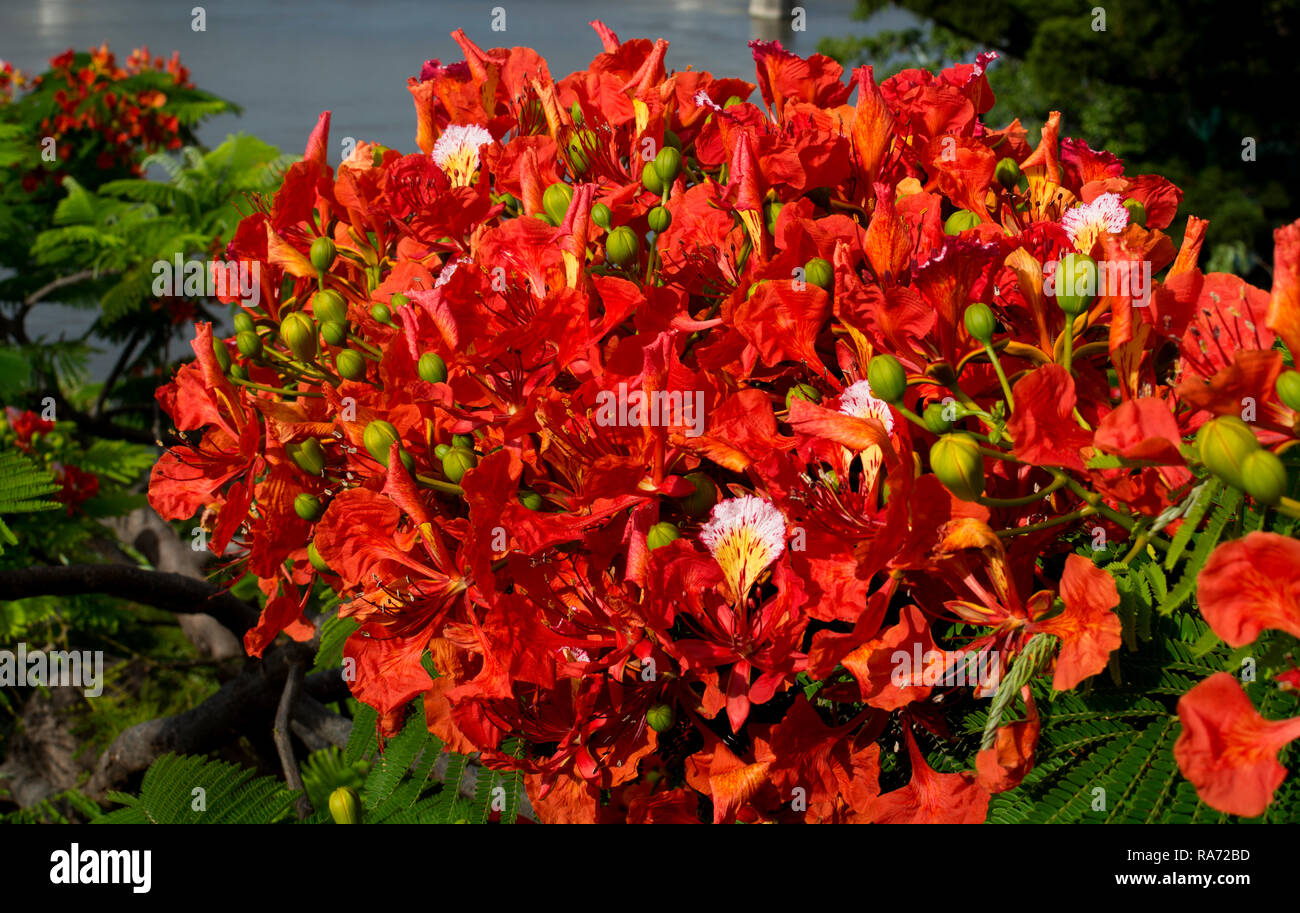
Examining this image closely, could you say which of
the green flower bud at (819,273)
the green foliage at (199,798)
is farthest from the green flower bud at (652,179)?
the green foliage at (199,798)

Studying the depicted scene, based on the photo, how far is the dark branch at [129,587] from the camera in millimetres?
2043

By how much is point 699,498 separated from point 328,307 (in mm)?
534

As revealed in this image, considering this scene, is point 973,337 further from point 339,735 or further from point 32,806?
point 32,806

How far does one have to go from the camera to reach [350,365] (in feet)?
4.07

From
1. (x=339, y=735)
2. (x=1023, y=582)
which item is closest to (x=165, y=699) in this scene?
(x=339, y=735)

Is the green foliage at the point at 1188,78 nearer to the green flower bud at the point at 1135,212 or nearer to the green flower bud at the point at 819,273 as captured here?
the green flower bud at the point at 1135,212

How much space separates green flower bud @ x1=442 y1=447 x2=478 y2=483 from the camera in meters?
1.10

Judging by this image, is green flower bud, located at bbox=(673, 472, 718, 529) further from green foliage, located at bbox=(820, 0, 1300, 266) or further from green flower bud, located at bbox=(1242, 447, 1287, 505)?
green foliage, located at bbox=(820, 0, 1300, 266)

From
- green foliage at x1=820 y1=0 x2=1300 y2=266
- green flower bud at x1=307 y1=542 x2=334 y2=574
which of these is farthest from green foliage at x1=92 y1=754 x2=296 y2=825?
green foliage at x1=820 y1=0 x2=1300 y2=266

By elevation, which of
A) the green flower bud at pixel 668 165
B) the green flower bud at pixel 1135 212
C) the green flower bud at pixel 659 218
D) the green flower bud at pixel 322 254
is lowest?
the green flower bud at pixel 322 254

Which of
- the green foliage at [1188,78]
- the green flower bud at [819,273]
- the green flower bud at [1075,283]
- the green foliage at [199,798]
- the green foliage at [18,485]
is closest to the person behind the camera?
the green flower bud at [1075,283]

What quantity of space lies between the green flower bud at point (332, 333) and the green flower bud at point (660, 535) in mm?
511

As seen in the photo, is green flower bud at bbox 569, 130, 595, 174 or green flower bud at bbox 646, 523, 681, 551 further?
green flower bud at bbox 569, 130, 595, 174

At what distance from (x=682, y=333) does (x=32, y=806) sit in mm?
2594
